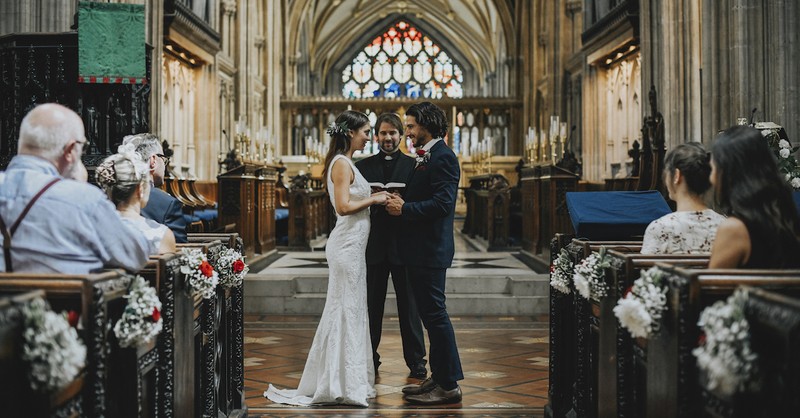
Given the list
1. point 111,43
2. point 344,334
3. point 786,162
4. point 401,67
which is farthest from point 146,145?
point 401,67

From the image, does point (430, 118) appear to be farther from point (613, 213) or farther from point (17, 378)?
point (17, 378)

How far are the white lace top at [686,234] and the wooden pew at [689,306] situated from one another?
719 mm

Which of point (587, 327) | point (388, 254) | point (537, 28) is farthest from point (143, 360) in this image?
point (537, 28)

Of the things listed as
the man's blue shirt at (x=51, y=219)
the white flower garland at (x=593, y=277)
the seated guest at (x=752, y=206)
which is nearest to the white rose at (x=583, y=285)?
the white flower garland at (x=593, y=277)

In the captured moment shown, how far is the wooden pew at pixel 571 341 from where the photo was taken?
3639 millimetres

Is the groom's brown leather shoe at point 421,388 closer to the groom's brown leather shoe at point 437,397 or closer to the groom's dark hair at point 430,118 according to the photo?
the groom's brown leather shoe at point 437,397

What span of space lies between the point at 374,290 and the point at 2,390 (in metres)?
3.08

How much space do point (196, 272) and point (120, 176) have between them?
0.46 m

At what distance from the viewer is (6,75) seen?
18.5 feet

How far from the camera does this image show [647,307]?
2584mm

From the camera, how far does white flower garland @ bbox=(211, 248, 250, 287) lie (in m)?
3.85

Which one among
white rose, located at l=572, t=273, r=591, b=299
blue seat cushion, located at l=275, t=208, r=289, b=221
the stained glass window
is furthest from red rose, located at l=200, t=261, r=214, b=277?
the stained glass window

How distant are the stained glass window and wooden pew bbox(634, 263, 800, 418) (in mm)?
37443

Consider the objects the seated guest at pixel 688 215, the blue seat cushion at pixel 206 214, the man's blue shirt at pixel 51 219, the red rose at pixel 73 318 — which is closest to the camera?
the red rose at pixel 73 318
